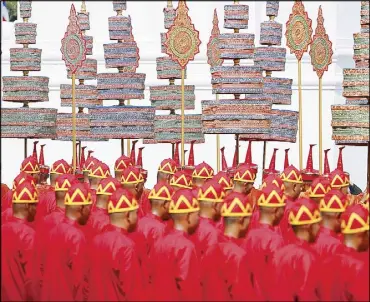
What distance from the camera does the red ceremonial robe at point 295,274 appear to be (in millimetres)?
8344

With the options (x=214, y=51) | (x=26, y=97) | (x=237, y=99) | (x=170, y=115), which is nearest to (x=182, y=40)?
(x=237, y=99)

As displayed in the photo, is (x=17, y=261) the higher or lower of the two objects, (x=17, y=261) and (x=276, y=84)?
the lower

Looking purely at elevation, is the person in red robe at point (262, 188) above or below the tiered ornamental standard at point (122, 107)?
below

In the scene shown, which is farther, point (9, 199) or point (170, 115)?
point (170, 115)

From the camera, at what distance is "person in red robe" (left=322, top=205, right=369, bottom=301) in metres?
8.29

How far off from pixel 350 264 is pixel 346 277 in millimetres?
100

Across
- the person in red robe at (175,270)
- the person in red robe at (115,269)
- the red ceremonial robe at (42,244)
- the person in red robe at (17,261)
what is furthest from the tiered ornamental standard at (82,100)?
the person in red robe at (175,270)

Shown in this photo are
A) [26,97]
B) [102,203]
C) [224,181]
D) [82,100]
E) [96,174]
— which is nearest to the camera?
[102,203]

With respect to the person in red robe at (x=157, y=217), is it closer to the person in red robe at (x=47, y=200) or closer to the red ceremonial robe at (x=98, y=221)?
the red ceremonial robe at (x=98, y=221)

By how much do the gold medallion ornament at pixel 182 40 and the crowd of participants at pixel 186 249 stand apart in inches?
167

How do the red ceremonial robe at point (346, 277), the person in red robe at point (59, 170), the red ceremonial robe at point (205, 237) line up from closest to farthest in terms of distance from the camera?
the red ceremonial robe at point (346, 277), the red ceremonial robe at point (205, 237), the person in red robe at point (59, 170)

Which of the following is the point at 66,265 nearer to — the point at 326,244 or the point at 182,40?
the point at 326,244

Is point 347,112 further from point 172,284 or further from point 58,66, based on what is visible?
point 58,66

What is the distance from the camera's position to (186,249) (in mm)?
8641
